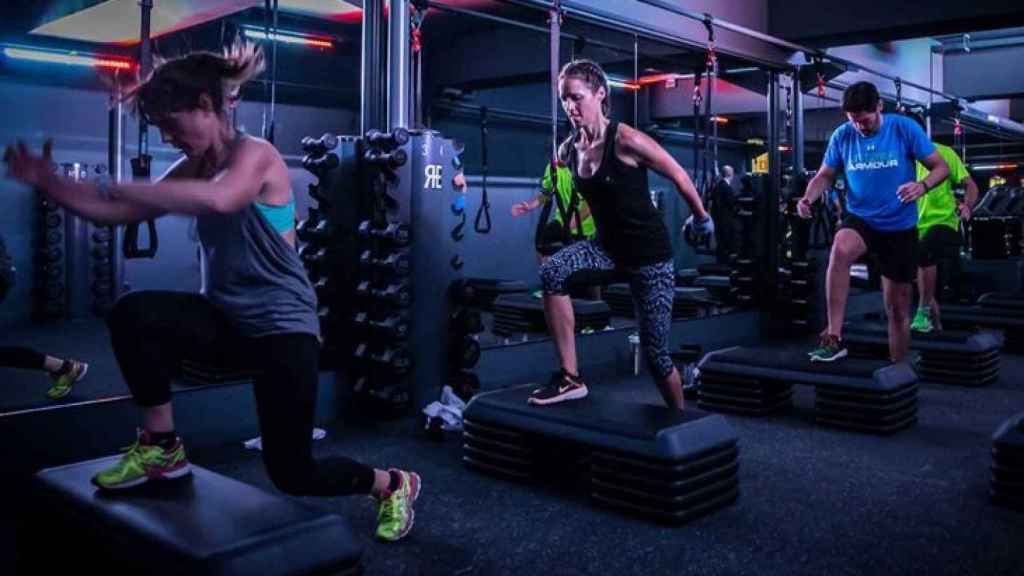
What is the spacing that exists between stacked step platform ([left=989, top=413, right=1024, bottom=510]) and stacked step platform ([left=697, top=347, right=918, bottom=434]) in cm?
90

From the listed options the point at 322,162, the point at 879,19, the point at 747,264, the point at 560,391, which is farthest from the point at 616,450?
the point at 879,19

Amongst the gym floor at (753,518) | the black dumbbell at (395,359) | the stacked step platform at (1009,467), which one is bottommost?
the gym floor at (753,518)

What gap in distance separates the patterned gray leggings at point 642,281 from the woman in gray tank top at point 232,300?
43.6 inches

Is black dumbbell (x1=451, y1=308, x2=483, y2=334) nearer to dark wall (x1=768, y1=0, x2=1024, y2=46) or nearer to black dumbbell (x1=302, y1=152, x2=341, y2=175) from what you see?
black dumbbell (x1=302, y1=152, x2=341, y2=175)

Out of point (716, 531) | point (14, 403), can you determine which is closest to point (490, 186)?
point (14, 403)

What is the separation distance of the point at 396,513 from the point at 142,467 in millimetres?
637

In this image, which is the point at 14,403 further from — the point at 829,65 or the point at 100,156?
the point at 829,65

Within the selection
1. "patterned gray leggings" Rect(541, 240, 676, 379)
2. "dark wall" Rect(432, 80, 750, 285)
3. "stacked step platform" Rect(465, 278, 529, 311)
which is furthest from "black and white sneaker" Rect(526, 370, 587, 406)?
"dark wall" Rect(432, 80, 750, 285)

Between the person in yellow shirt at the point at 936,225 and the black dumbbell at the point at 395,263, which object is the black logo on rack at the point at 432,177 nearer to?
the black dumbbell at the point at 395,263

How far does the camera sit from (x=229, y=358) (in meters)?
1.92

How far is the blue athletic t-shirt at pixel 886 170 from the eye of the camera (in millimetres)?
3807

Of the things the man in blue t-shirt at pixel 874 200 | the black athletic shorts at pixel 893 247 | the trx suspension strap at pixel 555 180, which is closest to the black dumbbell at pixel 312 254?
the trx suspension strap at pixel 555 180

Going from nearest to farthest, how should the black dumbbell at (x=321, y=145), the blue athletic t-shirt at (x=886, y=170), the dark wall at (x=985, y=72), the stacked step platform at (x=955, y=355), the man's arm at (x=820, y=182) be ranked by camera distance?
the black dumbbell at (x=321, y=145) < the blue athletic t-shirt at (x=886, y=170) < the man's arm at (x=820, y=182) < the stacked step platform at (x=955, y=355) < the dark wall at (x=985, y=72)

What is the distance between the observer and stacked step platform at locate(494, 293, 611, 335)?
5.22 m
